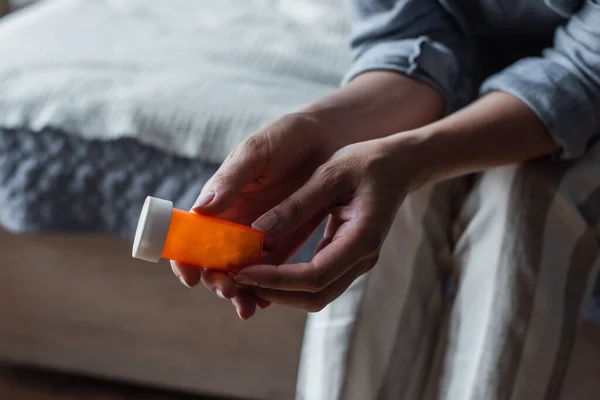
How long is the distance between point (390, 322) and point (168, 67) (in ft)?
1.44

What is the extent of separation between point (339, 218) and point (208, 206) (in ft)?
0.35

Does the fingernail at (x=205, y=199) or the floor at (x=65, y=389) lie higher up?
the fingernail at (x=205, y=199)

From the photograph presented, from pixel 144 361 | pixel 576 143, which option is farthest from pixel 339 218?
pixel 144 361

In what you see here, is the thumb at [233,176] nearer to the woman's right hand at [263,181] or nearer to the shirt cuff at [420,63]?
the woman's right hand at [263,181]

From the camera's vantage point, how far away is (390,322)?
1.82 feet

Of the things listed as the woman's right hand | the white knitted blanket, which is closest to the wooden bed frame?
the white knitted blanket

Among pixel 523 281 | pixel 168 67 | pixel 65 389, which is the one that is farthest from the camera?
pixel 65 389

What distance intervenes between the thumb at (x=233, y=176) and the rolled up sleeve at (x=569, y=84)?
0.24 m

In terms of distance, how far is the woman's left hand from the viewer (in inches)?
16.8

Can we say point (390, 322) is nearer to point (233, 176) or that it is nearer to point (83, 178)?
point (233, 176)

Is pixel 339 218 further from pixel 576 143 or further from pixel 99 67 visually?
pixel 99 67

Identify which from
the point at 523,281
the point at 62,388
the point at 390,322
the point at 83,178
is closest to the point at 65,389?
the point at 62,388

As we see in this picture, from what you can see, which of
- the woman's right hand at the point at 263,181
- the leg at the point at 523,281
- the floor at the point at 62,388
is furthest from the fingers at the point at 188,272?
the floor at the point at 62,388

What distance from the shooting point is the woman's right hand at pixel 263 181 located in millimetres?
445
